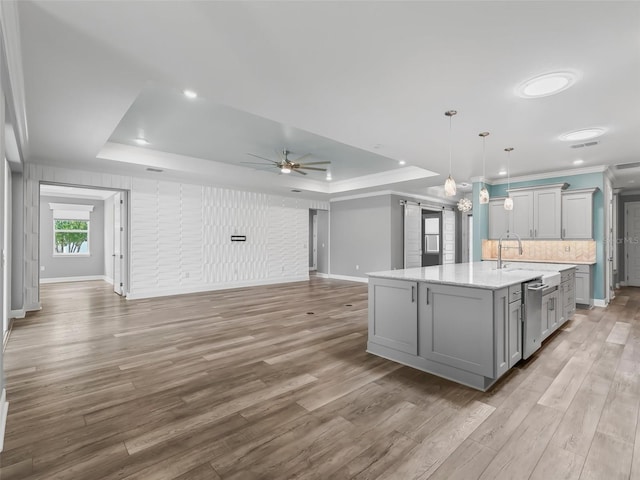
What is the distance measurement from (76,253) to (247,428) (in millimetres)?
10571

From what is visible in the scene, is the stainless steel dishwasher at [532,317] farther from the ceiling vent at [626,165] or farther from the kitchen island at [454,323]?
the ceiling vent at [626,165]

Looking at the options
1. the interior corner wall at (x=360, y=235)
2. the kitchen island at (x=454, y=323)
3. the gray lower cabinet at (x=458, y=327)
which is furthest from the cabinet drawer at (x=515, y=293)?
the interior corner wall at (x=360, y=235)

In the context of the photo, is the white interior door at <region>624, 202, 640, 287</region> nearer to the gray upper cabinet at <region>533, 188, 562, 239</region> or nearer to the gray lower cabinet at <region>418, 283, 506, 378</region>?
A: the gray upper cabinet at <region>533, 188, 562, 239</region>

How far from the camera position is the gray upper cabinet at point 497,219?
6906 mm

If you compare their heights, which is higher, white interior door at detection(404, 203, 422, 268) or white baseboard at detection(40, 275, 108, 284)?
white interior door at detection(404, 203, 422, 268)

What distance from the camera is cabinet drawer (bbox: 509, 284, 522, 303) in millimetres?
2908

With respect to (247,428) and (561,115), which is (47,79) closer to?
(247,428)

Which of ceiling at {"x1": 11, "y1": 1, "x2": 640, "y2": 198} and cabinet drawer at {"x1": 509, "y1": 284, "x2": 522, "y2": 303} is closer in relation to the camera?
ceiling at {"x1": 11, "y1": 1, "x2": 640, "y2": 198}

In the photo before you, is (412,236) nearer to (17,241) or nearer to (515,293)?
(515,293)

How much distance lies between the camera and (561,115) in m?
3.65

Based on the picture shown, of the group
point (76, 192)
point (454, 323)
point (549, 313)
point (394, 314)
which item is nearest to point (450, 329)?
point (454, 323)

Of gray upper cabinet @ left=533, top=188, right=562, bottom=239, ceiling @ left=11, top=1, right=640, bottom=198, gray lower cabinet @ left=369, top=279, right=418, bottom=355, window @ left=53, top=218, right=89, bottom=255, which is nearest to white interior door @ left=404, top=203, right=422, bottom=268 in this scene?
gray upper cabinet @ left=533, top=188, right=562, bottom=239

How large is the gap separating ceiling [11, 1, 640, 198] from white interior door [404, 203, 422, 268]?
4.20 m

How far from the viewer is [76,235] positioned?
9961 millimetres
